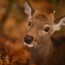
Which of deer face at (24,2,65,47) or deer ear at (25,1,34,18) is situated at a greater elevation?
deer ear at (25,1,34,18)

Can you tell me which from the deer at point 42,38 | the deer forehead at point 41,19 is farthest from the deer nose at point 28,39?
the deer forehead at point 41,19

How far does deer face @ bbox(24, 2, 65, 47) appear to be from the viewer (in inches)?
77.2

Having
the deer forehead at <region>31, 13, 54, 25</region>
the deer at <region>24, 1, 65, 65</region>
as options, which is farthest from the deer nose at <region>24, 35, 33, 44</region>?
the deer forehead at <region>31, 13, 54, 25</region>

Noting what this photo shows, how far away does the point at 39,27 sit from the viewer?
6.52 ft

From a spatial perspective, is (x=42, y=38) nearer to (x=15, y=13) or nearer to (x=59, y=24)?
(x=59, y=24)

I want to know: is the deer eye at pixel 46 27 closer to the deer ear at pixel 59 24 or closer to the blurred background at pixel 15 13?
the deer ear at pixel 59 24

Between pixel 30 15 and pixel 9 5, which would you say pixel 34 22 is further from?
pixel 9 5

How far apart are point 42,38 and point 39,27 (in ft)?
0.18

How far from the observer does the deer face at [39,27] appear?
1960mm

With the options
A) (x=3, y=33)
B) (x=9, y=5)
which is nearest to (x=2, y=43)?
(x=3, y=33)

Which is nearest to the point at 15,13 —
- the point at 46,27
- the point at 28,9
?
the point at 28,9

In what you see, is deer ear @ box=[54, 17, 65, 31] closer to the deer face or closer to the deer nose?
the deer face

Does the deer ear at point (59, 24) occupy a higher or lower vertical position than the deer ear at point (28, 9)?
lower

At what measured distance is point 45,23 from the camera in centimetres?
201
